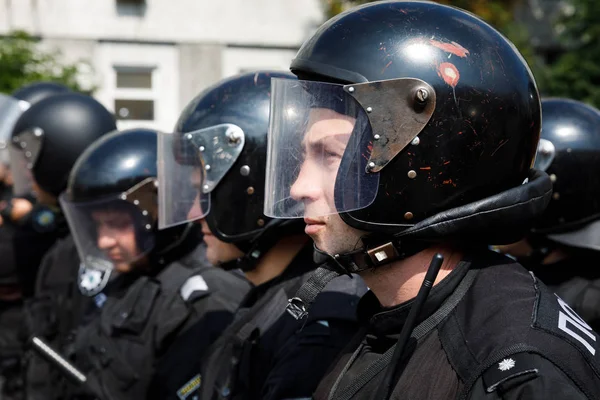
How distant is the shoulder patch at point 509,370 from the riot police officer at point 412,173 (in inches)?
5.3

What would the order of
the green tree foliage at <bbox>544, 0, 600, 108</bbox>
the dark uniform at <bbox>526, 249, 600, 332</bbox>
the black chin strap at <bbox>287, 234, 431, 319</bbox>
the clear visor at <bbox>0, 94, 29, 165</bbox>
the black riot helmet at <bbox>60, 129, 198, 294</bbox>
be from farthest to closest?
the green tree foliage at <bbox>544, 0, 600, 108</bbox> < the clear visor at <bbox>0, 94, 29, 165</bbox> < the black riot helmet at <bbox>60, 129, 198, 294</bbox> < the dark uniform at <bbox>526, 249, 600, 332</bbox> < the black chin strap at <bbox>287, 234, 431, 319</bbox>

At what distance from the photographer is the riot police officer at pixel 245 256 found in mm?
2312

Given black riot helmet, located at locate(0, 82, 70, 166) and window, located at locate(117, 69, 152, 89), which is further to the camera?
window, located at locate(117, 69, 152, 89)

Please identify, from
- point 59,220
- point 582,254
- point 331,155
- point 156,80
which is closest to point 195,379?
point 331,155

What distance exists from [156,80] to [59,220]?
27.1ft

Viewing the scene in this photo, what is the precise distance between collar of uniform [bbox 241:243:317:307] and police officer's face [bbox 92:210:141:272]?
1156 mm

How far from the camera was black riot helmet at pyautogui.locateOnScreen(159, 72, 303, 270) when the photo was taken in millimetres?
2861

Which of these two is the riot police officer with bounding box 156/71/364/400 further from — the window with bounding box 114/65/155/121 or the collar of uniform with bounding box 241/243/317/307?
the window with bounding box 114/65/155/121

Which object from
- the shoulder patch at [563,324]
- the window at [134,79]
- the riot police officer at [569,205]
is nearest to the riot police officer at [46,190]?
the riot police officer at [569,205]

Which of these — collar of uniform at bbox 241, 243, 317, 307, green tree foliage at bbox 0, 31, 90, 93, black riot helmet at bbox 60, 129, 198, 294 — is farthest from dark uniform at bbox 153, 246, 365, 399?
green tree foliage at bbox 0, 31, 90, 93

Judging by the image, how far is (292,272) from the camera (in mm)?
2697

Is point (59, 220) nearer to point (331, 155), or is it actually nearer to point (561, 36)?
point (331, 155)

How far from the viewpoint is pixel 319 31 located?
2.01 meters

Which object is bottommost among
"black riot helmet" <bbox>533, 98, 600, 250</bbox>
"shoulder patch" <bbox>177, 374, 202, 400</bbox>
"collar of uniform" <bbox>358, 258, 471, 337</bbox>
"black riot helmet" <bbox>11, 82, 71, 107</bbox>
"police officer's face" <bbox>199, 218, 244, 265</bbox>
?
"black riot helmet" <bbox>11, 82, 71, 107</bbox>
